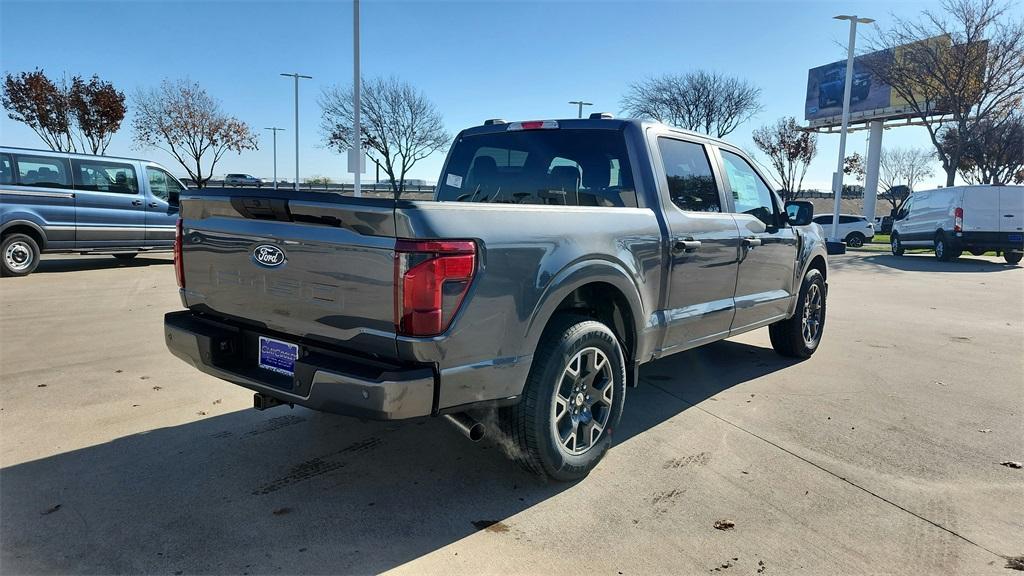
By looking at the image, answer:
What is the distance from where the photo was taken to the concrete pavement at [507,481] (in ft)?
8.60

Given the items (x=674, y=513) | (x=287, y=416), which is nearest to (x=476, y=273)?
(x=674, y=513)

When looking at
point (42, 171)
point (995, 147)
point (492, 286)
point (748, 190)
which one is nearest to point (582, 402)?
point (492, 286)

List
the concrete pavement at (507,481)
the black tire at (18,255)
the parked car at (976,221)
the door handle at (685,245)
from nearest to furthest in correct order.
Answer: the concrete pavement at (507,481)
the door handle at (685,245)
the black tire at (18,255)
the parked car at (976,221)

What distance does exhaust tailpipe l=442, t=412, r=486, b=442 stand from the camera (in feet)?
9.48

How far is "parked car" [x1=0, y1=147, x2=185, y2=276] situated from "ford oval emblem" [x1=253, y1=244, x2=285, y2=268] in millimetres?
9084

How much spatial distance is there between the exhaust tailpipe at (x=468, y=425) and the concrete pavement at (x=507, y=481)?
387 millimetres

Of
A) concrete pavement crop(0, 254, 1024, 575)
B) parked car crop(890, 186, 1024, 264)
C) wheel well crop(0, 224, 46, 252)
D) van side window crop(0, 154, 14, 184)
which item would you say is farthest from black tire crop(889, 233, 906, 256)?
van side window crop(0, 154, 14, 184)

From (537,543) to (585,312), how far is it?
51.1 inches

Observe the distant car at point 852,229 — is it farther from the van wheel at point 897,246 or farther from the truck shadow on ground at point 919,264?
the truck shadow on ground at point 919,264

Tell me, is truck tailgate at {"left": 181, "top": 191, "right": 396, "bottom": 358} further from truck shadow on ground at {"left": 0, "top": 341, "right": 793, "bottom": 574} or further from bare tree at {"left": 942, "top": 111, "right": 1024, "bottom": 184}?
bare tree at {"left": 942, "top": 111, "right": 1024, "bottom": 184}

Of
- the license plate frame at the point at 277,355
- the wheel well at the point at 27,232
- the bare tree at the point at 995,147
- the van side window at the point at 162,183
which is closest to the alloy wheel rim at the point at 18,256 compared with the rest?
the wheel well at the point at 27,232

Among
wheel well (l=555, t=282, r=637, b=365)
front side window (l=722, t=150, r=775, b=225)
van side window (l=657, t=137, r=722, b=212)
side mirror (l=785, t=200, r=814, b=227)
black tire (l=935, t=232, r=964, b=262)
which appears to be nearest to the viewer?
wheel well (l=555, t=282, r=637, b=365)

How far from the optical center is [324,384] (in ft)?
8.58

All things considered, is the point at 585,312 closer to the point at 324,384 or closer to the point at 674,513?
the point at 674,513
